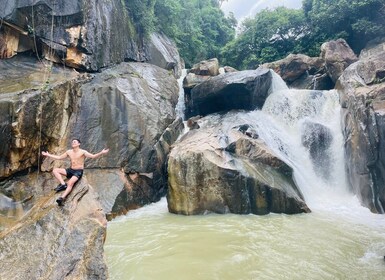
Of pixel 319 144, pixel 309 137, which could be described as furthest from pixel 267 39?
pixel 319 144

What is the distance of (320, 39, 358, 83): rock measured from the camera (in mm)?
16219

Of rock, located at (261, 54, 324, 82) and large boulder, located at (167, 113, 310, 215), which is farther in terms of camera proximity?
rock, located at (261, 54, 324, 82)

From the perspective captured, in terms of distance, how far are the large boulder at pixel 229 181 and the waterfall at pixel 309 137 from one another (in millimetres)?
988

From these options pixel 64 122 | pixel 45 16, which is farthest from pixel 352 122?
pixel 45 16

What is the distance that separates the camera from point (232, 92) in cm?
1429

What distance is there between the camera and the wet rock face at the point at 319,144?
38.7ft

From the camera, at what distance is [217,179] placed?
31.7 ft

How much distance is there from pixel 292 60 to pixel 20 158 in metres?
15.9

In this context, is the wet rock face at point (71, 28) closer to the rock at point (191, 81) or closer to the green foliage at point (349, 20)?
the rock at point (191, 81)

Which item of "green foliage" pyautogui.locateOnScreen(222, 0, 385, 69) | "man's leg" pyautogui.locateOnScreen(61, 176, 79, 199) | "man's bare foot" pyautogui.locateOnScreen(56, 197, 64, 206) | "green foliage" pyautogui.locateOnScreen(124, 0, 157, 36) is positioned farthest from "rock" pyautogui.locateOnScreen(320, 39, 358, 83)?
"man's bare foot" pyautogui.locateOnScreen(56, 197, 64, 206)

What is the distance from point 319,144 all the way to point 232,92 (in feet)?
14.6

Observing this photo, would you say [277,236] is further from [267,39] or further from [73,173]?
[267,39]

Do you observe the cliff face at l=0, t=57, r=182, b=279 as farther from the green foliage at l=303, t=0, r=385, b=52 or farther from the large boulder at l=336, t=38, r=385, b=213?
the green foliage at l=303, t=0, r=385, b=52

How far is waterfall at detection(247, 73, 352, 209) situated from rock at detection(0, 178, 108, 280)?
7.65m
